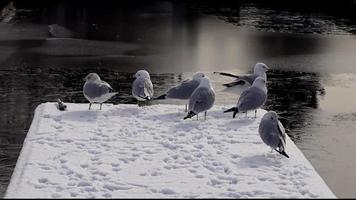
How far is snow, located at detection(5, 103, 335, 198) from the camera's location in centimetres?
650

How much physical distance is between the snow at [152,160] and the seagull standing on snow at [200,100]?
0.18 metres

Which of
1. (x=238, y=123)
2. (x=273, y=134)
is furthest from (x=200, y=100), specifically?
(x=273, y=134)

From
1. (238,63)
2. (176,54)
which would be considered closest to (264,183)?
(238,63)

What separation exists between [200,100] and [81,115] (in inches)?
69.1

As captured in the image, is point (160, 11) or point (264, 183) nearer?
point (264, 183)

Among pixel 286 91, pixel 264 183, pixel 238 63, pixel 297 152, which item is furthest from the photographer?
pixel 238 63

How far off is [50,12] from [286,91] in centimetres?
1624

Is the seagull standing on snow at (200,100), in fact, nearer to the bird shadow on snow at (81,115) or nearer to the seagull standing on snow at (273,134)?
the bird shadow on snow at (81,115)

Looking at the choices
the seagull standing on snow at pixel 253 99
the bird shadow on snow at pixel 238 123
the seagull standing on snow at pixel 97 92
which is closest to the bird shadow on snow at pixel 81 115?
the seagull standing on snow at pixel 97 92

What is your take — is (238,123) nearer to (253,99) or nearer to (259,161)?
(253,99)

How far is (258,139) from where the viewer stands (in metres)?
8.56

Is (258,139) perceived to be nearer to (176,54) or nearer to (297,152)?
(297,152)

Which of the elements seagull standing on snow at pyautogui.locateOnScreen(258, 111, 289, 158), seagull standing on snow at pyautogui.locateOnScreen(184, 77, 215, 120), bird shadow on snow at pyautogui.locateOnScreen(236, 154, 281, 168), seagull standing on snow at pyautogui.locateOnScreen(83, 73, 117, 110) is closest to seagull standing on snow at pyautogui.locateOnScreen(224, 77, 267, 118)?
seagull standing on snow at pyautogui.locateOnScreen(184, 77, 215, 120)

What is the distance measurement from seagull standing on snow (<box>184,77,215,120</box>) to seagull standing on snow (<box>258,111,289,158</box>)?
160 centimetres
